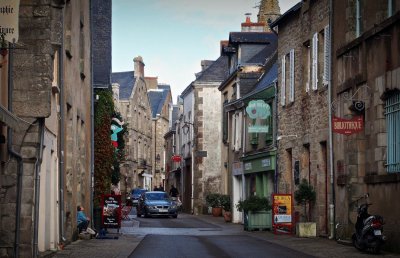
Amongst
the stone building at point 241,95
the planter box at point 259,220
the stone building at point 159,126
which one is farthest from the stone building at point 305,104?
the stone building at point 159,126

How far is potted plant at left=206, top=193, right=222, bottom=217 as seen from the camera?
4827 cm

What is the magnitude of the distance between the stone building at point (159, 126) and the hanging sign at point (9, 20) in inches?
3439

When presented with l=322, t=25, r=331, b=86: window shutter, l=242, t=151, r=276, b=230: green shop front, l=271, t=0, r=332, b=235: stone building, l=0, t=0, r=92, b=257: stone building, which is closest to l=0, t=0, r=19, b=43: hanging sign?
l=0, t=0, r=92, b=257: stone building

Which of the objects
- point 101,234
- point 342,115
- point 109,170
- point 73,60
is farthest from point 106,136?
point 342,115

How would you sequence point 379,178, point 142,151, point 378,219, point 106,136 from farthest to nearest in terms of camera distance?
point 142,151 → point 106,136 → point 379,178 → point 378,219

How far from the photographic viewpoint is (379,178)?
2023 centimetres

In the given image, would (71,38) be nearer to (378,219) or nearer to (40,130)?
(40,130)

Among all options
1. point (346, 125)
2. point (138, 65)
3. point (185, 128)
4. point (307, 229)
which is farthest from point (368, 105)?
point (138, 65)

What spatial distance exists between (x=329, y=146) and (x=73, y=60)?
25.6 ft

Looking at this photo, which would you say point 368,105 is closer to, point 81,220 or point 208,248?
point 208,248

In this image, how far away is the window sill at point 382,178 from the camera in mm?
18983

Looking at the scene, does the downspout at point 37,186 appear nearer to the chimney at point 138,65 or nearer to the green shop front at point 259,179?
the green shop front at point 259,179

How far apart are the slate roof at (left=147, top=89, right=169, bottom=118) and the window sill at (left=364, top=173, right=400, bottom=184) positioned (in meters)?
80.2

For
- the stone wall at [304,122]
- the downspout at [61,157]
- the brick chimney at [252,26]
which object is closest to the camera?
the downspout at [61,157]
